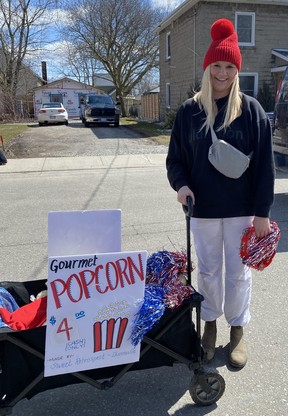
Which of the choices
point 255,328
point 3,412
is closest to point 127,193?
point 255,328

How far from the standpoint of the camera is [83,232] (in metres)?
2.25

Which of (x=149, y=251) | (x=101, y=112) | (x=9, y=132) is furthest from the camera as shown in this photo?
(x=101, y=112)

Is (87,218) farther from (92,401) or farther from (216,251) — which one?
(92,401)

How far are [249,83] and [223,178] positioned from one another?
1721 cm

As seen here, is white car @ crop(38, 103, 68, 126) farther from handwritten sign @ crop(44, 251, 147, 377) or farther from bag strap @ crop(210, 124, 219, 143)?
handwritten sign @ crop(44, 251, 147, 377)

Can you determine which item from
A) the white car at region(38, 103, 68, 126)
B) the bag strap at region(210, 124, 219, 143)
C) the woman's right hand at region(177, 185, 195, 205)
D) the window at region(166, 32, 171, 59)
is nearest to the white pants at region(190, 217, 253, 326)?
the woman's right hand at region(177, 185, 195, 205)

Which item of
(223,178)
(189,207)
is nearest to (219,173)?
(223,178)

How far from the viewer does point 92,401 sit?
2246mm

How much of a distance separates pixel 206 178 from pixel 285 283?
5.85ft

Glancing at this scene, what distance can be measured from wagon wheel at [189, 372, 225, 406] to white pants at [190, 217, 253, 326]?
0.50 metres

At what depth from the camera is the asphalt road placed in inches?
87.3

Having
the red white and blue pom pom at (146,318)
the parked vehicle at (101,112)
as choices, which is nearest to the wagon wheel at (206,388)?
the red white and blue pom pom at (146,318)

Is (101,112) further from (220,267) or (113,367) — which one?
(113,367)

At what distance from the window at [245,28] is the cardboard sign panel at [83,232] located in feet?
57.3
